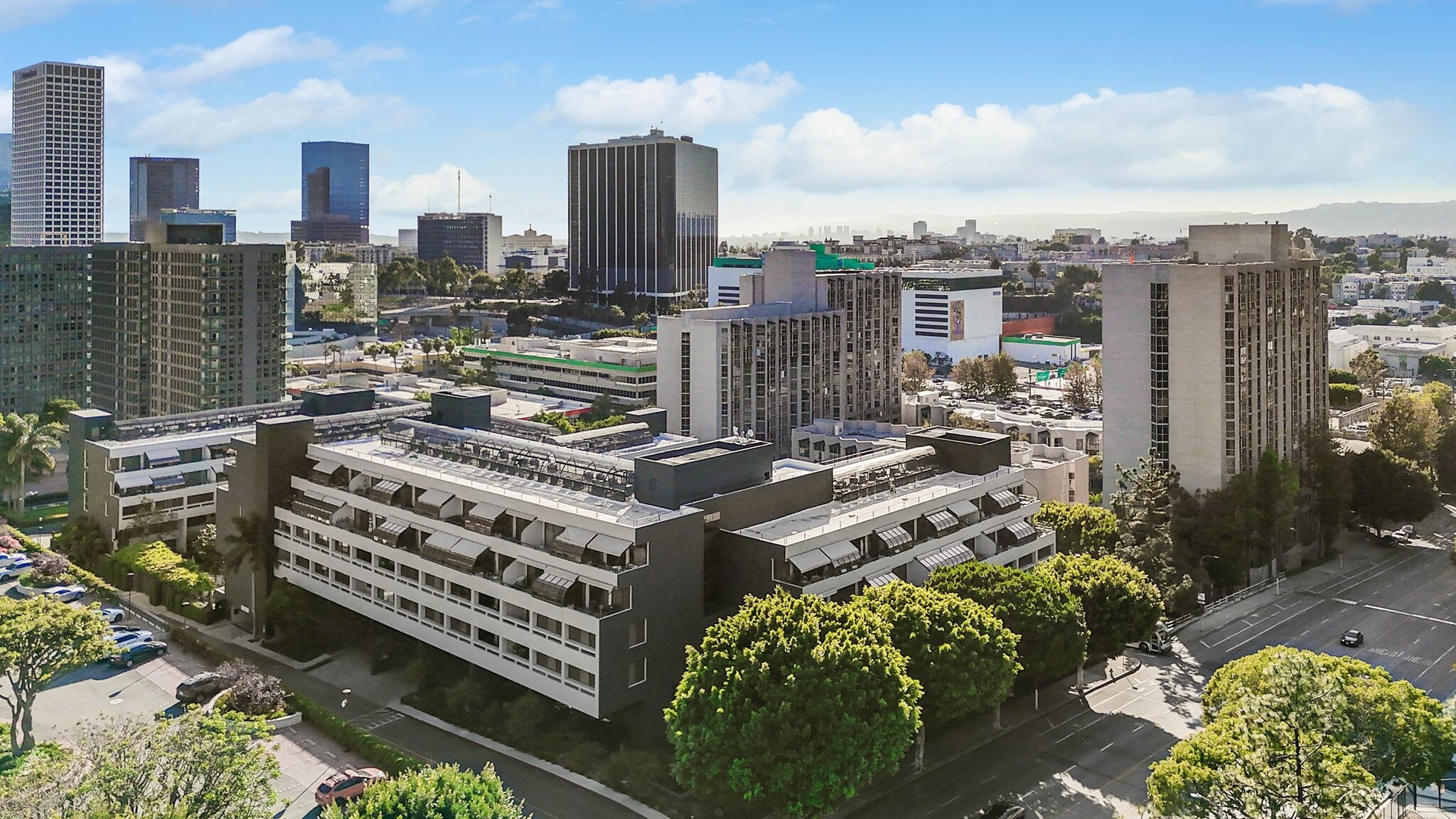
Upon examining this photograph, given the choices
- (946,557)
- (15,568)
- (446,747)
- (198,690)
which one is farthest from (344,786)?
(15,568)

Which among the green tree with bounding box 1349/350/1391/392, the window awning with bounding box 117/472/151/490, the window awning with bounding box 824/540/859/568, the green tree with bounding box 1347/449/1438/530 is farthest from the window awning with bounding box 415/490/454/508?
the green tree with bounding box 1349/350/1391/392

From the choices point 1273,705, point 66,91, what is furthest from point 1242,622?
point 66,91

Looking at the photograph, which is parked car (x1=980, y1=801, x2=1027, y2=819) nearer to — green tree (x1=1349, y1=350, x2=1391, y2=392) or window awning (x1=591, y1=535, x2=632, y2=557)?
window awning (x1=591, y1=535, x2=632, y2=557)

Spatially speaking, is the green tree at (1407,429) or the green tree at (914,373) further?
the green tree at (914,373)

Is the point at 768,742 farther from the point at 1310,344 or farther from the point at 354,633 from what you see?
the point at 1310,344

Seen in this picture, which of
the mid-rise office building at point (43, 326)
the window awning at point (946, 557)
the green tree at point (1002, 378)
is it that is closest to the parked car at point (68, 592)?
the window awning at point (946, 557)

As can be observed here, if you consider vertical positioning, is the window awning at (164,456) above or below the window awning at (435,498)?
above

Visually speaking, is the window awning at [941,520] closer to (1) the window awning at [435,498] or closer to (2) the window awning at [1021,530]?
(2) the window awning at [1021,530]
